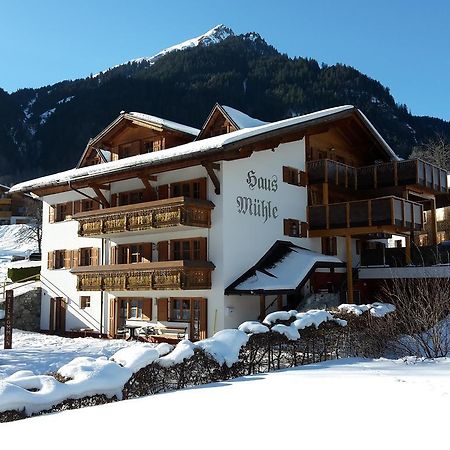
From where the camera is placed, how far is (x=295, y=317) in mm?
15266

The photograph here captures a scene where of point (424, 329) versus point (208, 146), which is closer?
point (424, 329)

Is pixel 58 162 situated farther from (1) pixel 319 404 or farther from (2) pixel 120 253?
(1) pixel 319 404

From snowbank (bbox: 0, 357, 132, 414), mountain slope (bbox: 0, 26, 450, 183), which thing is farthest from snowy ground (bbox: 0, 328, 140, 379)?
mountain slope (bbox: 0, 26, 450, 183)

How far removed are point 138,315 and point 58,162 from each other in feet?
337

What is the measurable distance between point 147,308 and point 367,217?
9.72 m

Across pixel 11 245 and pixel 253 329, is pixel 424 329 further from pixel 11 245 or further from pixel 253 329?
pixel 11 245

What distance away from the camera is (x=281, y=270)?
883 inches

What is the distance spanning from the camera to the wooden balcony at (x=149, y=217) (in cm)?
2112

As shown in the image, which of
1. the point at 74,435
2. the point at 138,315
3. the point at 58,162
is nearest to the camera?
the point at 74,435

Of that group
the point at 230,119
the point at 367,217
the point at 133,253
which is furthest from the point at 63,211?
the point at 367,217

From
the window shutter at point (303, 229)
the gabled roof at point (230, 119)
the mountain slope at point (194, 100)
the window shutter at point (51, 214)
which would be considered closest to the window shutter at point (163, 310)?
the window shutter at point (303, 229)

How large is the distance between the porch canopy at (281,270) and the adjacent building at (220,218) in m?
0.06

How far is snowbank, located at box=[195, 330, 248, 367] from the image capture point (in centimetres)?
1098

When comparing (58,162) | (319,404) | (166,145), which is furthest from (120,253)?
(58,162)
